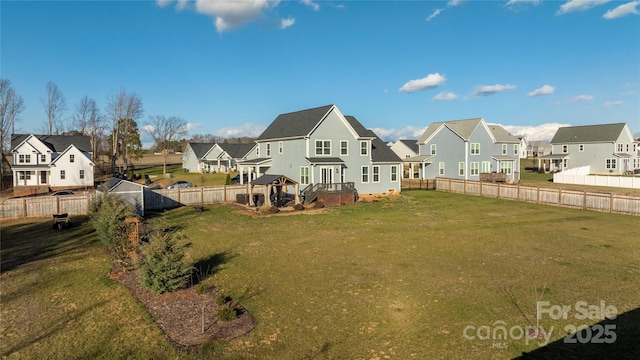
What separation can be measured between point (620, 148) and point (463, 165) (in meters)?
32.3

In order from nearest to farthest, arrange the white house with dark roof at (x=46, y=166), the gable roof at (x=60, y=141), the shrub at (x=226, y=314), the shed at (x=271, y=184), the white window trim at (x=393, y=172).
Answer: the shrub at (x=226, y=314) → the shed at (x=271, y=184) → the white window trim at (x=393, y=172) → the white house with dark roof at (x=46, y=166) → the gable roof at (x=60, y=141)

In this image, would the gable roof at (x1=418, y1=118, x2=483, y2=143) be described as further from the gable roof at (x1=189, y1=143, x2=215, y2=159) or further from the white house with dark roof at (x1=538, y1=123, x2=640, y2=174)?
the gable roof at (x1=189, y1=143, x2=215, y2=159)

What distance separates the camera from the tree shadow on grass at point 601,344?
27.7 ft

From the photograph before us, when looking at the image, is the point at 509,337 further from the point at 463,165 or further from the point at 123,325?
the point at 463,165

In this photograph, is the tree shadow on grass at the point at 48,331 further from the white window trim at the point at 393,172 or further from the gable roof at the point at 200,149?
the gable roof at the point at 200,149

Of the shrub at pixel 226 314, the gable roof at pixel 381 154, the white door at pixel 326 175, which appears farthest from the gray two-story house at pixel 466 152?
the shrub at pixel 226 314

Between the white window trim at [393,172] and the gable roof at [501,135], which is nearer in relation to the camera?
the white window trim at [393,172]

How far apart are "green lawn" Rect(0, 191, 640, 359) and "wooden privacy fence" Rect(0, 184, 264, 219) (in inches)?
110

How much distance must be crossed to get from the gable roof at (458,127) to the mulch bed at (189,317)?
146 ft

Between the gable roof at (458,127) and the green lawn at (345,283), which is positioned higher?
the gable roof at (458,127)

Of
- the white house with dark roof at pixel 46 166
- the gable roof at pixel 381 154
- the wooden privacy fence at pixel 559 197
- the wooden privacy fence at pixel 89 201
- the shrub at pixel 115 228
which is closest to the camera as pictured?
the shrub at pixel 115 228

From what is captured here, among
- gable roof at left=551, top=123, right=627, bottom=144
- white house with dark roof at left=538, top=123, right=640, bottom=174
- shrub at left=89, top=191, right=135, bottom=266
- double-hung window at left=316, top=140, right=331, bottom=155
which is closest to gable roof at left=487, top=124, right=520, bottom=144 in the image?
white house with dark roof at left=538, top=123, right=640, bottom=174

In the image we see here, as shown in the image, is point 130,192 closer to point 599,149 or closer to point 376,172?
point 376,172

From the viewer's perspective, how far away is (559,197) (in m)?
29.7
